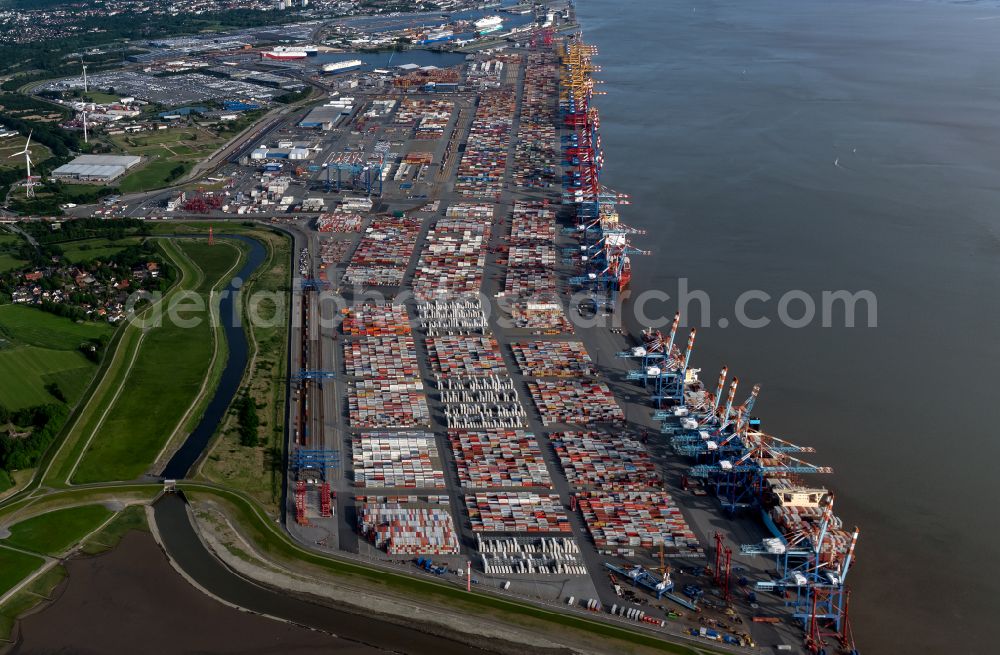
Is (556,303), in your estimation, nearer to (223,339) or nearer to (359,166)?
(223,339)

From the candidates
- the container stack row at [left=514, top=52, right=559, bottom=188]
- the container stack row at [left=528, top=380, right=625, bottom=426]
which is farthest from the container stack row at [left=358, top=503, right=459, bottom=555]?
the container stack row at [left=514, top=52, right=559, bottom=188]

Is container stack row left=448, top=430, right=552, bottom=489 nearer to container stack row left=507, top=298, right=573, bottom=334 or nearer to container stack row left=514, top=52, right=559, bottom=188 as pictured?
container stack row left=507, top=298, right=573, bottom=334

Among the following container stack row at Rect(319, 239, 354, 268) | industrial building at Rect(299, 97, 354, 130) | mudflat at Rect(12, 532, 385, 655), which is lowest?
mudflat at Rect(12, 532, 385, 655)

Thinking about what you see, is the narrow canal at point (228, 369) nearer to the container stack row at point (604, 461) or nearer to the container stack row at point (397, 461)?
the container stack row at point (397, 461)

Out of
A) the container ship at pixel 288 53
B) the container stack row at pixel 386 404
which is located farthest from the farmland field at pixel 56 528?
the container ship at pixel 288 53

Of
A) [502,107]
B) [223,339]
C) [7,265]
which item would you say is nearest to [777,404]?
[223,339]

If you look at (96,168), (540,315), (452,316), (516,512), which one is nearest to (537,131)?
(96,168)

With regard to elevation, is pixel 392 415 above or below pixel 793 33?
below
